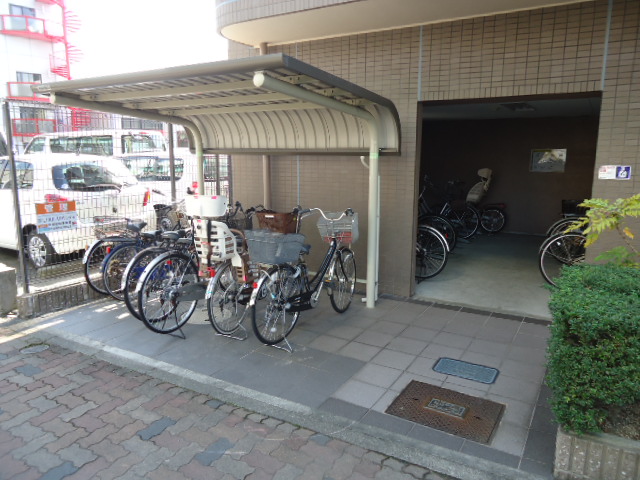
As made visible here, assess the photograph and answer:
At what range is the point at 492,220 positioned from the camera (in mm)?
10477

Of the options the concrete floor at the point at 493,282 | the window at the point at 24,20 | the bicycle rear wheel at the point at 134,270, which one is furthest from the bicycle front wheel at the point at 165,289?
the window at the point at 24,20

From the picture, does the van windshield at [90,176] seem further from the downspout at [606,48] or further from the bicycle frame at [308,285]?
the downspout at [606,48]

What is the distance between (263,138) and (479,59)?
2829 mm


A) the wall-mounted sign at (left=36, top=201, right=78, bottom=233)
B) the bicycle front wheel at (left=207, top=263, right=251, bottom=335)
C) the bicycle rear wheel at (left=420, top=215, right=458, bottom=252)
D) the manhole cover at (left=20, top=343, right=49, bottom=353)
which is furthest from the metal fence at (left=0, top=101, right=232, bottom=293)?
the bicycle rear wheel at (left=420, top=215, right=458, bottom=252)

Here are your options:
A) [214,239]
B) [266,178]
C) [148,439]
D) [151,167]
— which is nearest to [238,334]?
[214,239]

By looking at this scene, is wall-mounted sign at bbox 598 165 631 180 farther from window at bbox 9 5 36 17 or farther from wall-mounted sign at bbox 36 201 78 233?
window at bbox 9 5 36 17

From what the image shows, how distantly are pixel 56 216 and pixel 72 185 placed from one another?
161 centimetres

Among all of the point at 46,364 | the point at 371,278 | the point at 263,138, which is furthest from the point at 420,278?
the point at 46,364

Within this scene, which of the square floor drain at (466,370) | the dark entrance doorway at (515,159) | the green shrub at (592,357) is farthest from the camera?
the dark entrance doorway at (515,159)

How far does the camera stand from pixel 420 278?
6.64 metres

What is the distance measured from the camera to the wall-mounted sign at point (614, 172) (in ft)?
14.7

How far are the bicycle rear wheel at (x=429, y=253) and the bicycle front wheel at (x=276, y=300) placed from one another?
2.60 m

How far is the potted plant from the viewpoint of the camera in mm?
2354

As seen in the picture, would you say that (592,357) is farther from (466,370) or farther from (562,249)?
(562,249)
